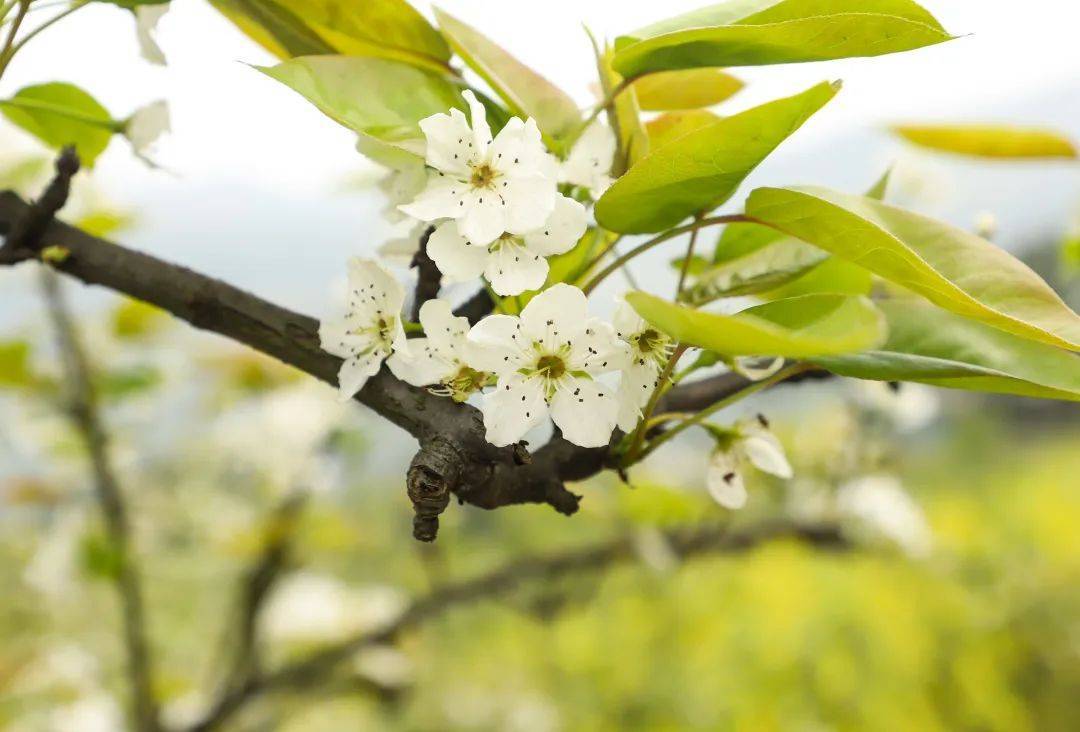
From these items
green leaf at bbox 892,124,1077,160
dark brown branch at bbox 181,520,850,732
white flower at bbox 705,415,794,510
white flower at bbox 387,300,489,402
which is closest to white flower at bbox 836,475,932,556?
dark brown branch at bbox 181,520,850,732

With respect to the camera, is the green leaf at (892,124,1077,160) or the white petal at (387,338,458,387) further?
the green leaf at (892,124,1077,160)

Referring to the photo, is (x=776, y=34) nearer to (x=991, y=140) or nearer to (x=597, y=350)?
(x=597, y=350)

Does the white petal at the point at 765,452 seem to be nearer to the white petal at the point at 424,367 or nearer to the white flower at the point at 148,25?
the white petal at the point at 424,367

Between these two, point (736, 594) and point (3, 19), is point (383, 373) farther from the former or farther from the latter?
point (736, 594)

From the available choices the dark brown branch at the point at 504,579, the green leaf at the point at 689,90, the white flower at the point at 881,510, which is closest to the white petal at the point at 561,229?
the green leaf at the point at 689,90

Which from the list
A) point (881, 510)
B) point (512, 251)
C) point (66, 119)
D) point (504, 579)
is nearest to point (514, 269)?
point (512, 251)

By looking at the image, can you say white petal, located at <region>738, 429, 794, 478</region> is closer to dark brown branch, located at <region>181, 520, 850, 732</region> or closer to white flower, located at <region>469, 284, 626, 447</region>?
white flower, located at <region>469, 284, 626, 447</region>

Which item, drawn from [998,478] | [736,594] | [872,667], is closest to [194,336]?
[736,594]

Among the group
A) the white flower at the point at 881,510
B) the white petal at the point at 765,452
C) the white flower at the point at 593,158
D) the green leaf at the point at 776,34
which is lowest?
the white flower at the point at 881,510
